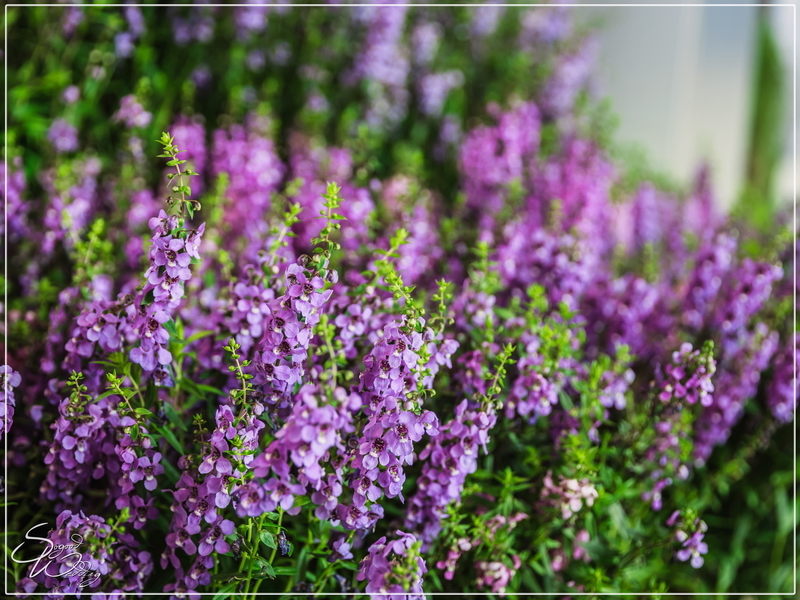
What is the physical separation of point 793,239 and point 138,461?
221cm

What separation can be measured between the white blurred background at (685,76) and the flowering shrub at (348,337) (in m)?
1.90

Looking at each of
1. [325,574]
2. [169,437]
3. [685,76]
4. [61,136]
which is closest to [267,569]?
[325,574]

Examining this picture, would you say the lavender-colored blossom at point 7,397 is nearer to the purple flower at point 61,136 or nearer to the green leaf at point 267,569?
the green leaf at point 267,569

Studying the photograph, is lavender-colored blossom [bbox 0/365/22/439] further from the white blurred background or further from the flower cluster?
the white blurred background

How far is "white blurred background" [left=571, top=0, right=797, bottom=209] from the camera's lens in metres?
5.75

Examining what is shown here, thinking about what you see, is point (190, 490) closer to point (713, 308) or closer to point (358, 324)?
point (358, 324)

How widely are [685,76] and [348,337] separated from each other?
6.59 m

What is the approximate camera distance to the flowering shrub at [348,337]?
1.15 metres

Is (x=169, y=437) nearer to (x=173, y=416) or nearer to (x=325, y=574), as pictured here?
(x=173, y=416)

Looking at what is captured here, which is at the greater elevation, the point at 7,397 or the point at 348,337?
the point at 348,337

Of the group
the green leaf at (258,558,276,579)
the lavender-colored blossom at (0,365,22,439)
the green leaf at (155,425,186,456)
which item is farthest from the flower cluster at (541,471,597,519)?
the lavender-colored blossom at (0,365,22,439)

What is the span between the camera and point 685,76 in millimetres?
6594

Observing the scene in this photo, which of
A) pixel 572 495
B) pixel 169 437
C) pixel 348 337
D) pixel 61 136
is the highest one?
pixel 61 136

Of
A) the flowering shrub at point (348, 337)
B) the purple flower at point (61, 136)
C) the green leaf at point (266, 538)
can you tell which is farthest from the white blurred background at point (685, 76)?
the green leaf at point (266, 538)
